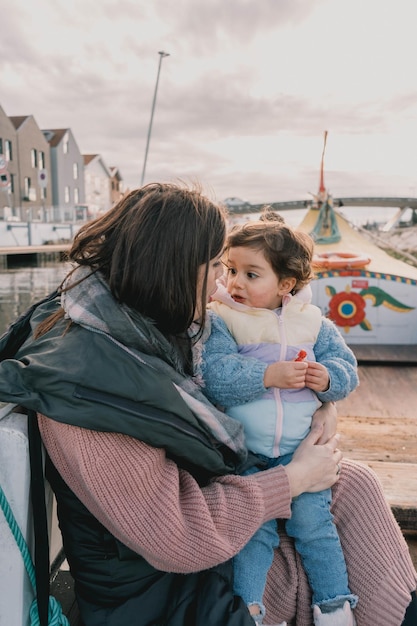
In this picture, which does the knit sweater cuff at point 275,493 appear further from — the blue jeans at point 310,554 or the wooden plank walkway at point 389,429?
the wooden plank walkway at point 389,429

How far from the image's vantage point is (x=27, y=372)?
1.19 meters

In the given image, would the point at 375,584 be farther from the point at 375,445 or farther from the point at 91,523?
the point at 375,445

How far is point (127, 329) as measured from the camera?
1305mm

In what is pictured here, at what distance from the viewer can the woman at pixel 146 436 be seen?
3.92 ft

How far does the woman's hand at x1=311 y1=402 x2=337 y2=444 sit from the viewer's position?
5.77 feet

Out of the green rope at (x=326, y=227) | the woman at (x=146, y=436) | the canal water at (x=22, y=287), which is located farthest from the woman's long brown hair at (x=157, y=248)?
the canal water at (x=22, y=287)

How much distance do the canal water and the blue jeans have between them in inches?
480

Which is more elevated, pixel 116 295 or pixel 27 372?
pixel 116 295

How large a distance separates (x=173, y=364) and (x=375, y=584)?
88 cm

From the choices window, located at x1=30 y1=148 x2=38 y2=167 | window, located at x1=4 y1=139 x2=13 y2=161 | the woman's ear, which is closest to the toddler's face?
the woman's ear

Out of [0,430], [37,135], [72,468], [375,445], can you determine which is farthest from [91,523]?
[37,135]

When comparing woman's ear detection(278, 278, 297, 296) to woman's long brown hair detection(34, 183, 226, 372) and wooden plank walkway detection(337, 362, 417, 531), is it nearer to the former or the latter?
woman's long brown hair detection(34, 183, 226, 372)

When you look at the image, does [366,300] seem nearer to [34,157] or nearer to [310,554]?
[310,554]

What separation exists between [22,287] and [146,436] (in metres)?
18.8
